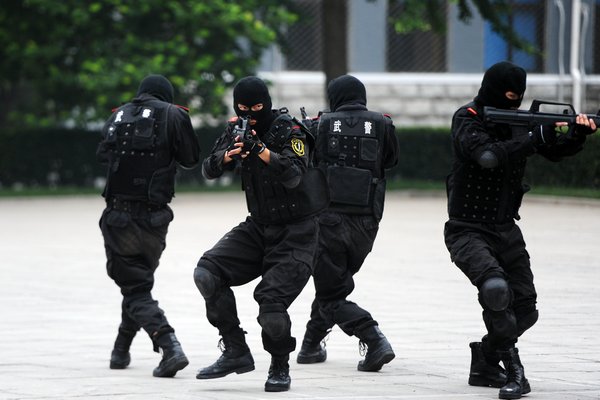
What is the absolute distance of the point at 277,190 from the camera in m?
7.85

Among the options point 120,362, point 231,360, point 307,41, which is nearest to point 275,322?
point 231,360

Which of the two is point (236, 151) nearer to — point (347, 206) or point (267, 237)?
point (267, 237)

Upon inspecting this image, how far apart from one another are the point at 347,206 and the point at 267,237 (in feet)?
3.86

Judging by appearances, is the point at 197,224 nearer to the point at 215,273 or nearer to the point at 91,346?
the point at 91,346

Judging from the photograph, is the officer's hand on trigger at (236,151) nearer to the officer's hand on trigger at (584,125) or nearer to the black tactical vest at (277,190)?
the black tactical vest at (277,190)

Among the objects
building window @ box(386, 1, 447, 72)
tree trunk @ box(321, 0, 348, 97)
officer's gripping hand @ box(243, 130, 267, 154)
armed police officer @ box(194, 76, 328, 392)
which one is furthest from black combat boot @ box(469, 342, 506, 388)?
building window @ box(386, 1, 447, 72)

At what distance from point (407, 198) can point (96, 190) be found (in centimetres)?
596

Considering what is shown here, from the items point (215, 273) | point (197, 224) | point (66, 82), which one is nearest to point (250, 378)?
point (215, 273)

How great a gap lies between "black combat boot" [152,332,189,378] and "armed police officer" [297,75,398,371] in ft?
2.98

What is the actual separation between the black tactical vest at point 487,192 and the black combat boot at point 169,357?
6.21 feet

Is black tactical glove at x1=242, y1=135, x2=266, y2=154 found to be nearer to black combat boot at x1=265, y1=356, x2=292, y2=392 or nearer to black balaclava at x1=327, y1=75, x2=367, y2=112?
black combat boot at x1=265, y1=356, x2=292, y2=392

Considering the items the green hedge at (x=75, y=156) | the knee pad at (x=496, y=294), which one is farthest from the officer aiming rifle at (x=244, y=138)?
the green hedge at (x=75, y=156)

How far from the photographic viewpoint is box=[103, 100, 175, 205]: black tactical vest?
8898 mm

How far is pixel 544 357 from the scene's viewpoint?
8.79 metres
